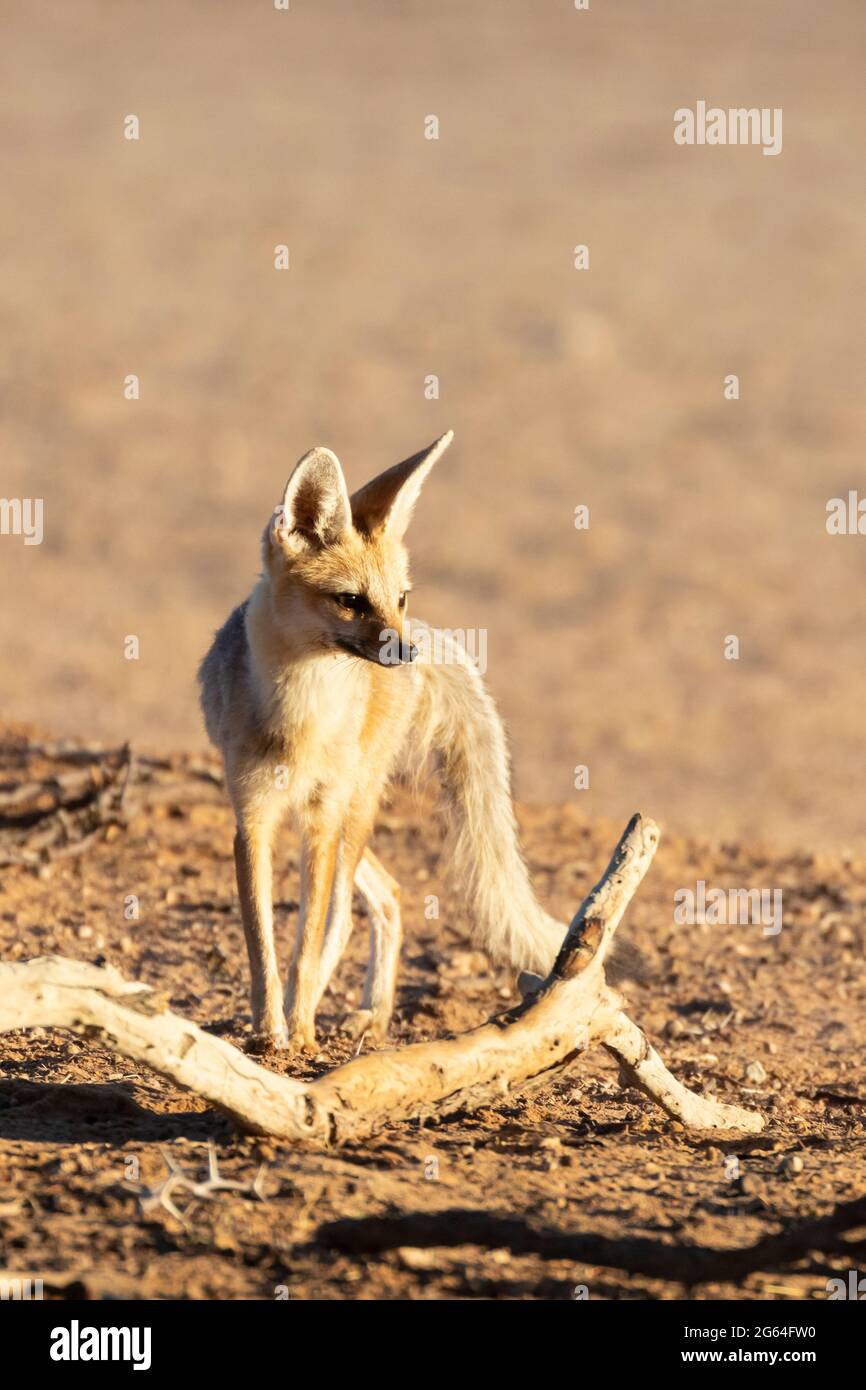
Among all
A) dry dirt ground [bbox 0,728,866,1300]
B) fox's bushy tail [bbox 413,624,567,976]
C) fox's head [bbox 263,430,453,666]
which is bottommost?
dry dirt ground [bbox 0,728,866,1300]

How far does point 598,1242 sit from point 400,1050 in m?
0.83

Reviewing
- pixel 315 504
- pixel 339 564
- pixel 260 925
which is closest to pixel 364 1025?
pixel 260 925

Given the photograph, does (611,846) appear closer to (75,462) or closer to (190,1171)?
(190,1171)

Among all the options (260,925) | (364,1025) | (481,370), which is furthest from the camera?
(481,370)

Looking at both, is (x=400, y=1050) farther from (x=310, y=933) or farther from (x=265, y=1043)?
(x=310, y=933)

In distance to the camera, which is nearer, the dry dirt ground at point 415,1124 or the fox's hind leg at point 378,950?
the dry dirt ground at point 415,1124

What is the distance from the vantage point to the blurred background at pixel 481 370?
15.9m

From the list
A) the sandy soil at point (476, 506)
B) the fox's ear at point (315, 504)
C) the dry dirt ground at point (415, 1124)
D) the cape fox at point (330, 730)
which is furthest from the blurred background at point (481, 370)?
the fox's ear at point (315, 504)

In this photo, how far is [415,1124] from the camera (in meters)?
4.46

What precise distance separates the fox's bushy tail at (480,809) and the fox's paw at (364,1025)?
0.50 metres

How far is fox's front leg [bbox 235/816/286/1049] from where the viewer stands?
5582 mm

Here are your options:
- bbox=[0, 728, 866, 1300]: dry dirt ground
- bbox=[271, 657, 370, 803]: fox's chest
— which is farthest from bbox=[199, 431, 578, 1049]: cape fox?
bbox=[0, 728, 866, 1300]: dry dirt ground

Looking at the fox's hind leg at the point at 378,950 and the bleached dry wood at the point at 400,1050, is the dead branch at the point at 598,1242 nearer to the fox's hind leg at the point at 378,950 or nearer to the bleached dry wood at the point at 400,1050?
the bleached dry wood at the point at 400,1050

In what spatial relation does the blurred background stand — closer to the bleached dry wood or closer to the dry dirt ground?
the dry dirt ground
